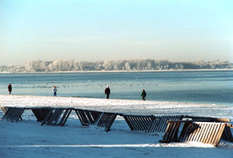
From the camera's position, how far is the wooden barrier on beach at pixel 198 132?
14455 millimetres

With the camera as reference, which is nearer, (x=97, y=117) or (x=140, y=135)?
(x=140, y=135)

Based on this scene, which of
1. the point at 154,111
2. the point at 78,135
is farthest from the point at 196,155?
the point at 154,111

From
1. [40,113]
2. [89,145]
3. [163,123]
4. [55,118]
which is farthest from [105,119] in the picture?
[89,145]

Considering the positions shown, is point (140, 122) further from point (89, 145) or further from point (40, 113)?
point (40, 113)

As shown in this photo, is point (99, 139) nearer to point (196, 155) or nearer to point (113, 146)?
point (113, 146)

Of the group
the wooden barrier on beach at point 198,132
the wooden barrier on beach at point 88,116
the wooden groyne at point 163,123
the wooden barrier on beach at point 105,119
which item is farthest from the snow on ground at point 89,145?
the wooden barrier on beach at point 88,116

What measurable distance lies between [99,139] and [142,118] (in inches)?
120

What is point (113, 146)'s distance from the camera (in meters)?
14.1

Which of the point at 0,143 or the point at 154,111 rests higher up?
the point at 0,143

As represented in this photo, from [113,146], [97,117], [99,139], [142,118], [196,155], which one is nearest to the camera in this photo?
[196,155]

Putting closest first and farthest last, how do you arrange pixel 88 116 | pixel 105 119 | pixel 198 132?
pixel 198 132 < pixel 105 119 < pixel 88 116

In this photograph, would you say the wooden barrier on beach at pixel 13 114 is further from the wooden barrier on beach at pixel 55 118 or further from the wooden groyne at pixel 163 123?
the wooden barrier on beach at pixel 55 118

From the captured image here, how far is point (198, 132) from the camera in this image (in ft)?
49.4

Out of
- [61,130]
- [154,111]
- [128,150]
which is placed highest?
[128,150]
